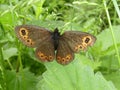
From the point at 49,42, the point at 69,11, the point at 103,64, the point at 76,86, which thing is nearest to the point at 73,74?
the point at 76,86

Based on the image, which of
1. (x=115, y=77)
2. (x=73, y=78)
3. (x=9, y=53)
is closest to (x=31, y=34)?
(x=73, y=78)

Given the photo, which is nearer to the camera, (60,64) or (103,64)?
(60,64)

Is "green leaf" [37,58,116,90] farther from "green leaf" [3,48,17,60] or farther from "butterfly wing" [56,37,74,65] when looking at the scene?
"green leaf" [3,48,17,60]

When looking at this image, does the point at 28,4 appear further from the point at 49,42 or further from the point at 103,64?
the point at 103,64

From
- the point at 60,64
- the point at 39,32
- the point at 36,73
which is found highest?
the point at 39,32

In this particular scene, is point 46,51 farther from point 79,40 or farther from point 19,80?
point 19,80
